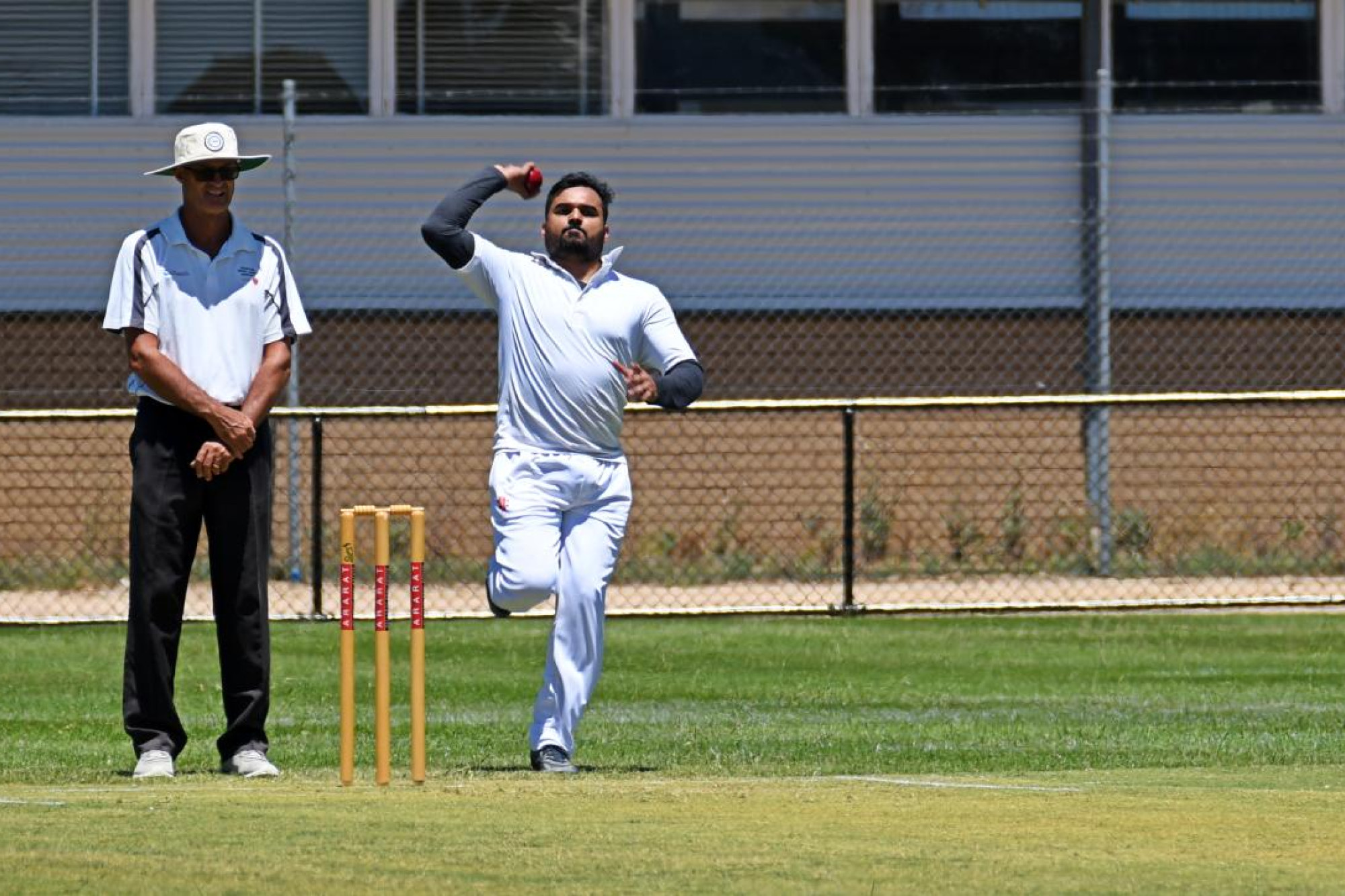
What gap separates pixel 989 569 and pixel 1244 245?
12.2 feet

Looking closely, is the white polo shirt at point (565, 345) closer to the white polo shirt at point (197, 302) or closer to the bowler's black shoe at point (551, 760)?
the white polo shirt at point (197, 302)

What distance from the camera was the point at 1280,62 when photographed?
21.1 m

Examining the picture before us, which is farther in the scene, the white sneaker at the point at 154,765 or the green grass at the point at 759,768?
the white sneaker at the point at 154,765

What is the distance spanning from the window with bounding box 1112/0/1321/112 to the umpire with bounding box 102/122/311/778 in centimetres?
1300

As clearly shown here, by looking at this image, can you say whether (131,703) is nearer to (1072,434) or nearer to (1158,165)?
(1072,434)

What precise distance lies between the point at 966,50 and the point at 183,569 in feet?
42.3

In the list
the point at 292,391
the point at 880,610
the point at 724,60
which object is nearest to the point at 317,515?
the point at 292,391

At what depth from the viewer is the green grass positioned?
6.58 m

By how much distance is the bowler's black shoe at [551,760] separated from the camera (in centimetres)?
914

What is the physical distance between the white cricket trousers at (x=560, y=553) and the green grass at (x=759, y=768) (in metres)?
0.37

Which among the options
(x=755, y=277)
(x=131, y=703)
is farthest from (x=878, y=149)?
(x=131, y=703)

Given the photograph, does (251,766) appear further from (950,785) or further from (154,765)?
(950,785)

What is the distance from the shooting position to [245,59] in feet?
65.5

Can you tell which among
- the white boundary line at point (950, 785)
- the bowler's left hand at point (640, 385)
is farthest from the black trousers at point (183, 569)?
the white boundary line at point (950, 785)
